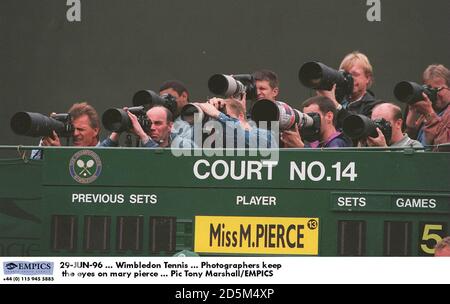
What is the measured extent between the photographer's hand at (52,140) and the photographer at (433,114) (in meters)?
2.25

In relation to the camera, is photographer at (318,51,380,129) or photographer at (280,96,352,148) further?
photographer at (318,51,380,129)

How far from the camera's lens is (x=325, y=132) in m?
7.47

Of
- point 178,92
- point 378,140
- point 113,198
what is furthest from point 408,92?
point 113,198

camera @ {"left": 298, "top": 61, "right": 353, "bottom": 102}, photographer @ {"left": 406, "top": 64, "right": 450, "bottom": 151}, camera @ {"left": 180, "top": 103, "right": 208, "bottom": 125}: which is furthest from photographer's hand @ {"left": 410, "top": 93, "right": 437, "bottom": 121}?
camera @ {"left": 180, "top": 103, "right": 208, "bottom": 125}

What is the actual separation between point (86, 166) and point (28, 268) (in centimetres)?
69

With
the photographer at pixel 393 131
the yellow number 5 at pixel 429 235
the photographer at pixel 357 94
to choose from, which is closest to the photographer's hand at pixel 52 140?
the photographer at pixel 357 94

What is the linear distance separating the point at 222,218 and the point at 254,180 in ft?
0.96

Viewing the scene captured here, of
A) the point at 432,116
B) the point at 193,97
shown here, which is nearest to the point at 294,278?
the point at 432,116

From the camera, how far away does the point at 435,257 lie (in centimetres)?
710

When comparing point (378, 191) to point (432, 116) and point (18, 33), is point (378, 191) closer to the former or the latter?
point (432, 116)

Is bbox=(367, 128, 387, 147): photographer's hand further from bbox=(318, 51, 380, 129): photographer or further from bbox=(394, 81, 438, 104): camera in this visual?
bbox=(394, 81, 438, 104): camera

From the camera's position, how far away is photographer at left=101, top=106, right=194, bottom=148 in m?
7.50

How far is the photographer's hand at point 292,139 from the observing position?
744 centimetres

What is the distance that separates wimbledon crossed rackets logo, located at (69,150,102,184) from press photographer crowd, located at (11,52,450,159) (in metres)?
0.27
